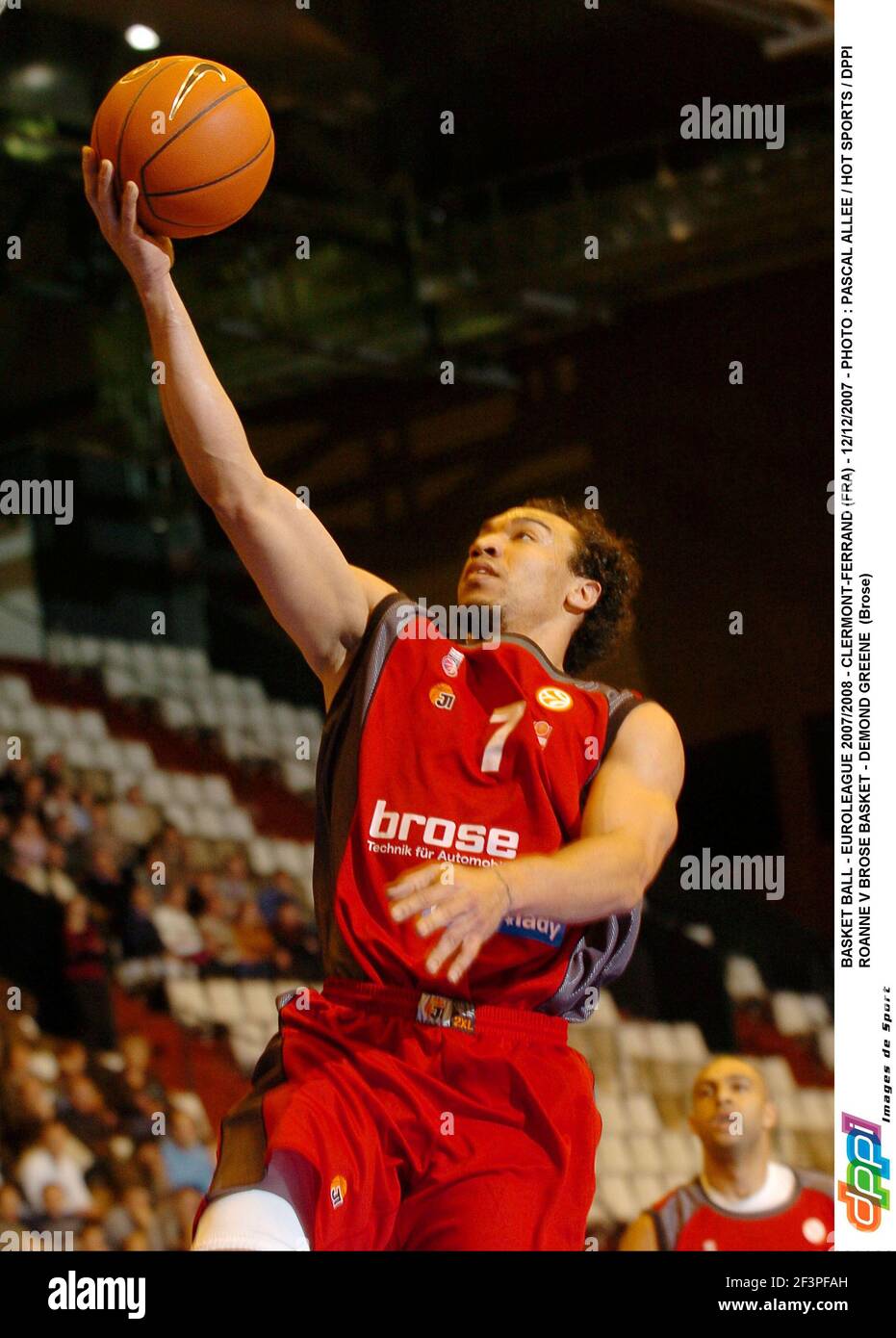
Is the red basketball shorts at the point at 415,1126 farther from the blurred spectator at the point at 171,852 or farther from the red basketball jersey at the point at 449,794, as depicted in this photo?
the blurred spectator at the point at 171,852

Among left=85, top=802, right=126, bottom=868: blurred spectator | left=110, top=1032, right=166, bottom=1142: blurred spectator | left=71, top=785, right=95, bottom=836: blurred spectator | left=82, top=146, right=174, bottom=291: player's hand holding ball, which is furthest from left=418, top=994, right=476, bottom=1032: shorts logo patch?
left=71, top=785, right=95, bottom=836: blurred spectator

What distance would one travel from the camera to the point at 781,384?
10.5 metres

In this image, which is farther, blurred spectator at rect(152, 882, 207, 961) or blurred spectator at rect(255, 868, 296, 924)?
blurred spectator at rect(255, 868, 296, 924)

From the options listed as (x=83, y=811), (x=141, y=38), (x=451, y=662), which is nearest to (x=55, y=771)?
(x=83, y=811)

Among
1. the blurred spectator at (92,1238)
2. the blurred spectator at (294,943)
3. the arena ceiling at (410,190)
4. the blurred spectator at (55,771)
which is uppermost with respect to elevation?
the arena ceiling at (410,190)

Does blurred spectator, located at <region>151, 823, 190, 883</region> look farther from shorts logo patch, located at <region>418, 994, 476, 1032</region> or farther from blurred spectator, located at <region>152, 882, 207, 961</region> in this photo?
shorts logo patch, located at <region>418, 994, 476, 1032</region>

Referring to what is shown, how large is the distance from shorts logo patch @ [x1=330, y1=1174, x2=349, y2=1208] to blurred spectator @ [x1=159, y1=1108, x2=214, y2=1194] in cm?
457

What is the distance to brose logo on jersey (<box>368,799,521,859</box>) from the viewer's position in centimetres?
312

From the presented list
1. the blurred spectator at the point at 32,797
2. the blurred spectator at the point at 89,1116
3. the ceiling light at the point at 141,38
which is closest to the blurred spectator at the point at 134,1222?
the blurred spectator at the point at 89,1116

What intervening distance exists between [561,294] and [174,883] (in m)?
5.27

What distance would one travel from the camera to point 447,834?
10.3 feet

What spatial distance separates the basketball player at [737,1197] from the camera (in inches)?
234

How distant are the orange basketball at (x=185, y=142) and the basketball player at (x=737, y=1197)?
13.1 feet
